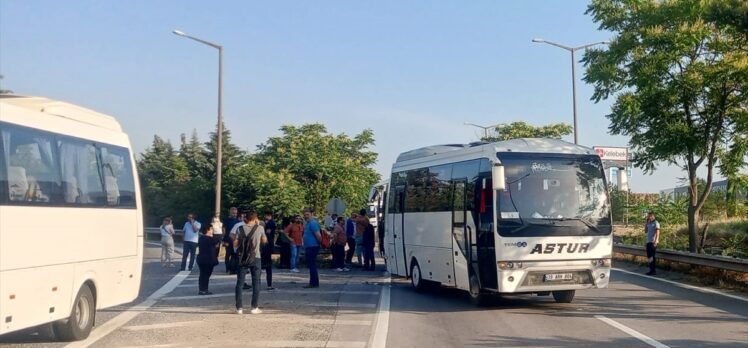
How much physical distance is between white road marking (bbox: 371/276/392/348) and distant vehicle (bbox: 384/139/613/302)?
156 cm

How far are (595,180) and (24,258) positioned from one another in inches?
394

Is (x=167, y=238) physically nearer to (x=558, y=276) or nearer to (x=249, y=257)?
(x=249, y=257)

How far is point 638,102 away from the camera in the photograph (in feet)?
73.3

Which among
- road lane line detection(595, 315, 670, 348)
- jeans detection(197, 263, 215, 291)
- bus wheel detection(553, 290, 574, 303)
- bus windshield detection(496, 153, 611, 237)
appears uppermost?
bus windshield detection(496, 153, 611, 237)

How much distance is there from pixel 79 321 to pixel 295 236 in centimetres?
1273

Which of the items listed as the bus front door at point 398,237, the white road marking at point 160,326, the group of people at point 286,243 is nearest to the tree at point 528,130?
the group of people at point 286,243

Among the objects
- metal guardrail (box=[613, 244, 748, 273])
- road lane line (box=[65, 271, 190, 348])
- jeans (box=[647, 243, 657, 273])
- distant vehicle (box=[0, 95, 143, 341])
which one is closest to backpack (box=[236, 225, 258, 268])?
distant vehicle (box=[0, 95, 143, 341])

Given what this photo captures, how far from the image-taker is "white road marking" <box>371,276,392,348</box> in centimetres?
1130

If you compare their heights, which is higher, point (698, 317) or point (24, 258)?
point (24, 258)

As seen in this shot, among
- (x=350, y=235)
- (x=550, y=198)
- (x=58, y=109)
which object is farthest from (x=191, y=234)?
(x=58, y=109)

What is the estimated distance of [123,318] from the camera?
13.9m

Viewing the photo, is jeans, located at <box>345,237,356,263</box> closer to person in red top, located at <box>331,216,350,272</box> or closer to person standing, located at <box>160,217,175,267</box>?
person in red top, located at <box>331,216,350,272</box>

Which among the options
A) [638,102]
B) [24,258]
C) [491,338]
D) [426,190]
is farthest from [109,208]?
[638,102]

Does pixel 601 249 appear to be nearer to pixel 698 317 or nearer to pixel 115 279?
pixel 698 317
